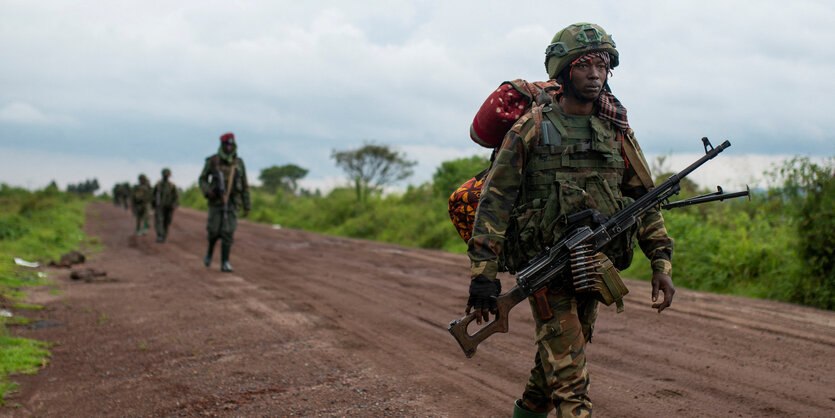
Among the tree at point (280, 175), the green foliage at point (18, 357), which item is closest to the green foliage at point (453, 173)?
the green foliage at point (18, 357)

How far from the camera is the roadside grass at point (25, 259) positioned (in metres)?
5.31

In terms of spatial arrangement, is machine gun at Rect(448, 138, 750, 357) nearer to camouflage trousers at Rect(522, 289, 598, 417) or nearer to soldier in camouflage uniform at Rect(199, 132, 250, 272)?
camouflage trousers at Rect(522, 289, 598, 417)

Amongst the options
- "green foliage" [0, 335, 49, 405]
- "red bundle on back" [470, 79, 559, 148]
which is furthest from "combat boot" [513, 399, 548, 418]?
"green foliage" [0, 335, 49, 405]

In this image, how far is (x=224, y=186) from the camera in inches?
411

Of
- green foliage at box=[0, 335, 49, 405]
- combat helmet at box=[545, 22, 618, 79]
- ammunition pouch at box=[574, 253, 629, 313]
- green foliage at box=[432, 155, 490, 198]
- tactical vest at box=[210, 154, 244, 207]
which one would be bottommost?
green foliage at box=[0, 335, 49, 405]

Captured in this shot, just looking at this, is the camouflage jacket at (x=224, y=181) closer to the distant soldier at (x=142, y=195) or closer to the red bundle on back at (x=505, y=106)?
the red bundle on back at (x=505, y=106)

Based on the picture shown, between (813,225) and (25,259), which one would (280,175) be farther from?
(813,225)

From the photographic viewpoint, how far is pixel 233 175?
10531 mm

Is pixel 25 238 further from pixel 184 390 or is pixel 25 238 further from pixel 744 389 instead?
pixel 744 389

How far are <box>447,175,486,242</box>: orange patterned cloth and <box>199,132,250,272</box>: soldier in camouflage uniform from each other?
25.5 feet

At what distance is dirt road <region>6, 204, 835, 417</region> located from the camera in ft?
13.7

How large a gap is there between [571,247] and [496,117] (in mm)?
737

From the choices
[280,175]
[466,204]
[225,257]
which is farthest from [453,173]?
[280,175]

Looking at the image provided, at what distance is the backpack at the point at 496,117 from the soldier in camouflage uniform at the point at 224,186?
7833 millimetres
